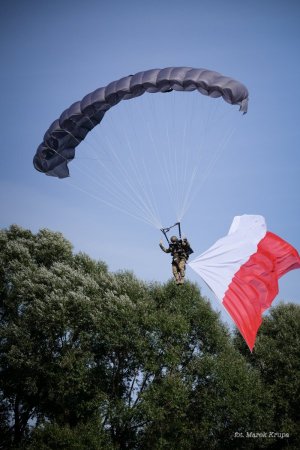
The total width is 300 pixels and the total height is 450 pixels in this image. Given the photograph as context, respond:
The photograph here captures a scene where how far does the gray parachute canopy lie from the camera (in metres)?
16.2

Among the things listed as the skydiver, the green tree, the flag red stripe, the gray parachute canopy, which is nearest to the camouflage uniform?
the skydiver

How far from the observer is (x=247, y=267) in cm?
1747

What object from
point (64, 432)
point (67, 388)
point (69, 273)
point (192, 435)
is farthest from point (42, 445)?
point (69, 273)

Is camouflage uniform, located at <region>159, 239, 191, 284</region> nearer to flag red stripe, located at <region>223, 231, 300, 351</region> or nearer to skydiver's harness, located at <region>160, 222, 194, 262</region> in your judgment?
skydiver's harness, located at <region>160, 222, 194, 262</region>

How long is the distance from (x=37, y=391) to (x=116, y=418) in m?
5.42

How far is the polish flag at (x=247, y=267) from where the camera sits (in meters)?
16.0

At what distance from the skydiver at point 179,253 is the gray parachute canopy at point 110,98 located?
592 cm

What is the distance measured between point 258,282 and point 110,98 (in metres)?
9.96

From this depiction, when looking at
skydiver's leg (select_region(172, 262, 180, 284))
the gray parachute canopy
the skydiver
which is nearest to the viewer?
skydiver's leg (select_region(172, 262, 180, 284))

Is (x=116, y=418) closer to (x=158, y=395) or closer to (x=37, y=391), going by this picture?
(x=158, y=395)

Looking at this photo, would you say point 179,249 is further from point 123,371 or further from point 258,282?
point 123,371

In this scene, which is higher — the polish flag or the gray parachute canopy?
the gray parachute canopy

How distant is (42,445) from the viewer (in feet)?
65.6

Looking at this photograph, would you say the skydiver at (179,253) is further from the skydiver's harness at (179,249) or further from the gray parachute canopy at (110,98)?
the gray parachute canopy at (110,98)
